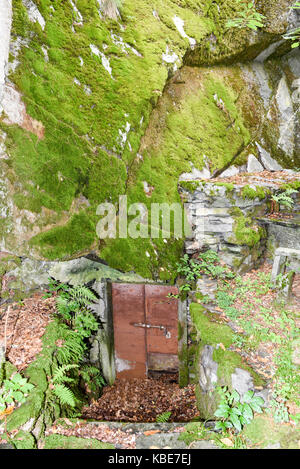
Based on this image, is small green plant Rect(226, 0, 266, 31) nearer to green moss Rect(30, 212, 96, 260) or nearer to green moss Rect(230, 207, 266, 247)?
green moss Rect(230, 207, 266, 247)

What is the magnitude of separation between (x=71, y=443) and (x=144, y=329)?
3.48 m

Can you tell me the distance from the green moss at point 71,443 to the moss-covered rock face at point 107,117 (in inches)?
101

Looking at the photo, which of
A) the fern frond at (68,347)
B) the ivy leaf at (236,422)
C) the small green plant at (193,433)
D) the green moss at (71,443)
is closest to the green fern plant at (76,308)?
the fern frond at (68,347)

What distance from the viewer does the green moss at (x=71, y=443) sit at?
10.5ft

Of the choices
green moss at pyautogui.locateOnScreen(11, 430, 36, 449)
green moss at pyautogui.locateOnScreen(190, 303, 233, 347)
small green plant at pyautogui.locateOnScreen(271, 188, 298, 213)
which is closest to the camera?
green moss at pyautogui.locateOnScreen(11, 430, 36, 449)

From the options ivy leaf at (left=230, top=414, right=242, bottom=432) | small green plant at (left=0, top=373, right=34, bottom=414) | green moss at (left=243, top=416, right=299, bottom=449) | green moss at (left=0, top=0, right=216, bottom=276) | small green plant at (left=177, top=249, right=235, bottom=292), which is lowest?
green moss at (left=243, top=416, right=299, bottom=449)

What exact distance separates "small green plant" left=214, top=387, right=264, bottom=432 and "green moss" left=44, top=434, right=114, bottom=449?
1.50 metres

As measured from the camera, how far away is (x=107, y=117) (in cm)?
486

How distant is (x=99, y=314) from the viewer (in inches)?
252

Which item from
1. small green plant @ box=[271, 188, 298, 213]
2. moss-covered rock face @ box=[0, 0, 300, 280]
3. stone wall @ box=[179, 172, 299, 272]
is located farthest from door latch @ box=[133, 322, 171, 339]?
small green plant @ box=[271, 188, 298, 213]

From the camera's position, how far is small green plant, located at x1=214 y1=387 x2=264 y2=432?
3227mm

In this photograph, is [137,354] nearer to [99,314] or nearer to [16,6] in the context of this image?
[99,314]

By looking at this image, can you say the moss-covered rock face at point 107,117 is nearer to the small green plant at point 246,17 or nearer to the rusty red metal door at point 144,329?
the small green plant at point 246,17
